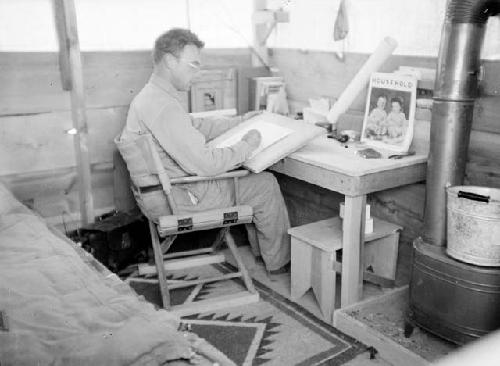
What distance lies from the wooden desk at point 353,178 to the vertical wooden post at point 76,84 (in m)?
1.37

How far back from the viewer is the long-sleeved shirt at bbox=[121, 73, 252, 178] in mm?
2629

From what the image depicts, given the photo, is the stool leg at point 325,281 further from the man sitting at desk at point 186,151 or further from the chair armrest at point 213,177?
the chair armrest at point 213,177

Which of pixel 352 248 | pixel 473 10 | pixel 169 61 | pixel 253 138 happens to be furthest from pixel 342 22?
pixel 352 248

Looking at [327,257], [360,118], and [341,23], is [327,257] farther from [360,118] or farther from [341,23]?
[341,23]

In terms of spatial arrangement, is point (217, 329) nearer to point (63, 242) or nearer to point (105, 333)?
point (63, 242)

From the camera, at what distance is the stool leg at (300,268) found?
2.75 metres

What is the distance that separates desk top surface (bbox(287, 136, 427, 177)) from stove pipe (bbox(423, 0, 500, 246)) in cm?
30

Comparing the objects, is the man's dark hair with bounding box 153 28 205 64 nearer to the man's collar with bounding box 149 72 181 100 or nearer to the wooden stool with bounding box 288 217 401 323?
the man's collar with bounding box 149 72 181 100

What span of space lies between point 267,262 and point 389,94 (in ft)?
3.83

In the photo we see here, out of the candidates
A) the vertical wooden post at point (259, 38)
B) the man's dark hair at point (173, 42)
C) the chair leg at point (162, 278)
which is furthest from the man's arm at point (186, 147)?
the vertical wooden post at point (259, 38)

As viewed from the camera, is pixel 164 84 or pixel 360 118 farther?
pixel 360 118

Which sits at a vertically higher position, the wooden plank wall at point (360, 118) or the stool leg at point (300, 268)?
the wooden plank wall at point (360, 118)

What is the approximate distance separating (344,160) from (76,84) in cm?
170

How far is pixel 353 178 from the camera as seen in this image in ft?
7.95
